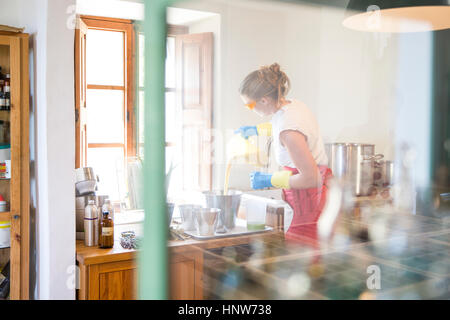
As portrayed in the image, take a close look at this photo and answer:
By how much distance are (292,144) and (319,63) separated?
11cm

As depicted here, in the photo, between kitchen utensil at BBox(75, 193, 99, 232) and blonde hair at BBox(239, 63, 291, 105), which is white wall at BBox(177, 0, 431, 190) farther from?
kitchen utensil at BBox(75, 193, 99, 232)

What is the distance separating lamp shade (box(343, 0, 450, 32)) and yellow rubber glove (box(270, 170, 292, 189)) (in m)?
0.20

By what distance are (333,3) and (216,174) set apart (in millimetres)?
271

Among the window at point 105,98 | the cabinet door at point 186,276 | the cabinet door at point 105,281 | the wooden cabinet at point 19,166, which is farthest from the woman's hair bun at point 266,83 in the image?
the window at point 105,98

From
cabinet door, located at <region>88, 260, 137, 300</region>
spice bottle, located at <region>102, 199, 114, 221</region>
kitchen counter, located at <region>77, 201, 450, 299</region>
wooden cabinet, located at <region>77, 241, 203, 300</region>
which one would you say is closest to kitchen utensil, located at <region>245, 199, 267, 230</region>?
kitchen counter, located at <region>77, 201, 450, 299</region>

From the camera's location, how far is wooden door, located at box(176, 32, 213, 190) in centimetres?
62

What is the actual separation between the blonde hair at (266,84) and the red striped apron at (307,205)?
10 centimetres

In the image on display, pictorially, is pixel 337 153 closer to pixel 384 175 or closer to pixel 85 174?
pixel 384 175

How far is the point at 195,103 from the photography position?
2.10 feet

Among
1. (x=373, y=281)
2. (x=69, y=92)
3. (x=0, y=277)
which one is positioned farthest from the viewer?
(x=0, y=277)

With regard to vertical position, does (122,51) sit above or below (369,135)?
above
